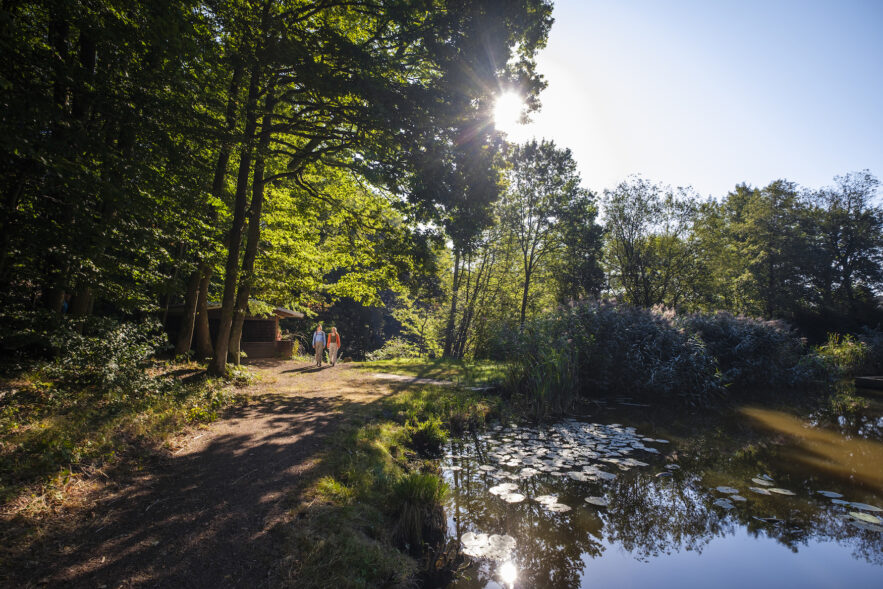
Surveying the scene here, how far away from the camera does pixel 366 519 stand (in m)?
3.58

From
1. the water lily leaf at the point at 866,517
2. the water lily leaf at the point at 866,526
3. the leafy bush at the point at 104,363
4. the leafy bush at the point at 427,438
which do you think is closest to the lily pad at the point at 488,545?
the leafy bush at the point at 427,438

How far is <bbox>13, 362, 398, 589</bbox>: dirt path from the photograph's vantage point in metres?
2.56

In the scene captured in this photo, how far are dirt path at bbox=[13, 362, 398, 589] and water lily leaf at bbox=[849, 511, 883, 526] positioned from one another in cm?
617

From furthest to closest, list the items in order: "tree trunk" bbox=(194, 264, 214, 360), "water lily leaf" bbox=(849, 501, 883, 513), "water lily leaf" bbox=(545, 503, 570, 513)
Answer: "tree trunk" bbox=(194, 264, 214, 360), "water lily leaf" bbox=(545, 503, 570, 513), "water lily leaf" bbox=(849, 501, 883, 513)

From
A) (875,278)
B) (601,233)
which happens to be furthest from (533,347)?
(875,278)

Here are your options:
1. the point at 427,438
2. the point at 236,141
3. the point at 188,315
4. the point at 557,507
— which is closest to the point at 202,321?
the point at 188,315

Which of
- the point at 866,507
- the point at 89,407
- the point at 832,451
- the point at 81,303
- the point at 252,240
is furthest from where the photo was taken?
the point at 252,240

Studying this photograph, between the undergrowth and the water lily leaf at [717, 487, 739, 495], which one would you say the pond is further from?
the undergrowth

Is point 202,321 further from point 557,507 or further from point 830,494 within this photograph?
point 830,494

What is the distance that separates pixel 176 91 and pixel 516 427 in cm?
945

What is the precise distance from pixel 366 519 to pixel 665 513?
3.69m

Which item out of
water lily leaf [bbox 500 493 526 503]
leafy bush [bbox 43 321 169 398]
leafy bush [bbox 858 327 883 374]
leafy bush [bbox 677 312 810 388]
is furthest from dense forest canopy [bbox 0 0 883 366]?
leafy bush [bbox 858 327 883 374]

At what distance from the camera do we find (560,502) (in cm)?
477

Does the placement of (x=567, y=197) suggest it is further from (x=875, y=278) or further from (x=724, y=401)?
(x=875, y=278)
